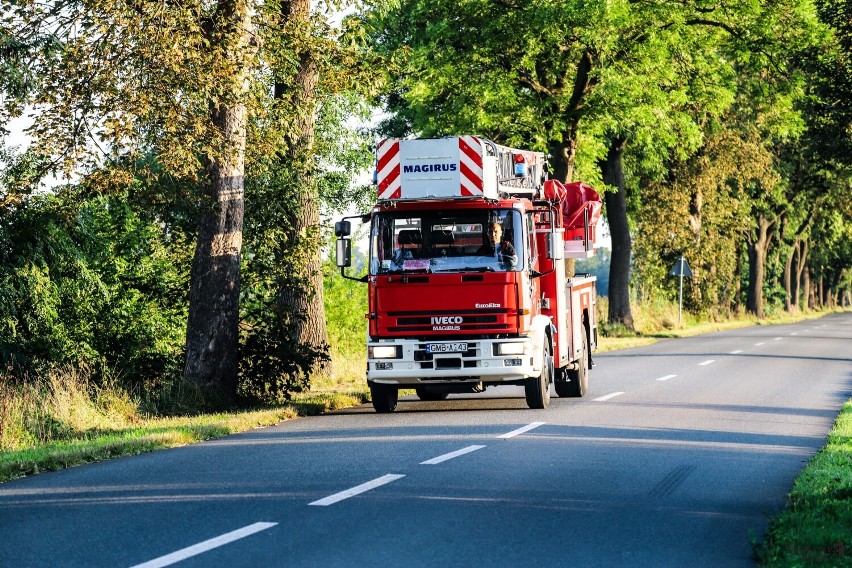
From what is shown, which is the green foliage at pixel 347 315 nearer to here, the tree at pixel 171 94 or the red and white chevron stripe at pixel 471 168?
the tree at pixel 171 94

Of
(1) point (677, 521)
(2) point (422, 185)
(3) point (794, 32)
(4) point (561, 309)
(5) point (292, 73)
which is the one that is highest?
(3) point (794, 32)

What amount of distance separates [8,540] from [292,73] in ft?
39.5

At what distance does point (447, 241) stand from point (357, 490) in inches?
272

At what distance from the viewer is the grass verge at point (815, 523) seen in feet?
24.0

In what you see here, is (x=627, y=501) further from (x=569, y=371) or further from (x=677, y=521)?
(x=569, y=371)

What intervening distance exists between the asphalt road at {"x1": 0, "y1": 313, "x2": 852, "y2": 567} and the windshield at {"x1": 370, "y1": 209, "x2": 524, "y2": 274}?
1972 millimetres

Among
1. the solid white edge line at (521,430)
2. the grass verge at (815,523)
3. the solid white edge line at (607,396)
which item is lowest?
the grass verge at (815,523)

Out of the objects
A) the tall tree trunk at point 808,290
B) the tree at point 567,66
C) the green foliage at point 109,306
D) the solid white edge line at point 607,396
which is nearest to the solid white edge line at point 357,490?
the solid white edge line at point 607,396

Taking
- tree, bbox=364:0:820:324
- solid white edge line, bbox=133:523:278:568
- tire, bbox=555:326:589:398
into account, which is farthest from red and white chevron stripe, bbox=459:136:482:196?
tree, bbox=364:0:820:324

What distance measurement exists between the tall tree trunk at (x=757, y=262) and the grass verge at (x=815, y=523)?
186 ft

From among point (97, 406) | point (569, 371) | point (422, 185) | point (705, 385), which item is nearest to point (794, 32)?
point (705, 385)

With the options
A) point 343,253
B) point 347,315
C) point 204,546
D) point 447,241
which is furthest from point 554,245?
point 347,315

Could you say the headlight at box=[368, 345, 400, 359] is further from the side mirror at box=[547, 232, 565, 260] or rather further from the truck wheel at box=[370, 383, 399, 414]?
the side mirror at box=[547, 232, 565, 260]

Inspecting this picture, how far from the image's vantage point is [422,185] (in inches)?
652
